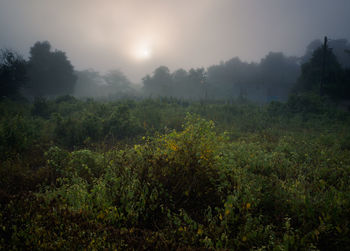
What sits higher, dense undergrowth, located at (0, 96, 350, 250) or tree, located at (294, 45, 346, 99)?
tree, located at (294, 45, 346, 99)

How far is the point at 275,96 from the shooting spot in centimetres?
6238

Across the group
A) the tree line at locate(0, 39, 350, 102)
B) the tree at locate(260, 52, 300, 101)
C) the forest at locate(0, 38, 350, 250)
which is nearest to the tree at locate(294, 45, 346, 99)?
the tree line at locate(0, 39, 350, 102)

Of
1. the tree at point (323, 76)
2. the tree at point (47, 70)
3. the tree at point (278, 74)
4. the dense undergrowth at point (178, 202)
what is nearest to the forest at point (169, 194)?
the dense undergrowth at point (178, 202)

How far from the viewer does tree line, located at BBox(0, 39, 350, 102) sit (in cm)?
2848

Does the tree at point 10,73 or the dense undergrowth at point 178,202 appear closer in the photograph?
the dense undergrowth at point 178,202

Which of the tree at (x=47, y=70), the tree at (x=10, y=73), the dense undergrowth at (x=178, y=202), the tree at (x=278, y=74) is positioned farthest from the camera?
the tree at (x=278, y=74)

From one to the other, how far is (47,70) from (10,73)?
14.2 meters

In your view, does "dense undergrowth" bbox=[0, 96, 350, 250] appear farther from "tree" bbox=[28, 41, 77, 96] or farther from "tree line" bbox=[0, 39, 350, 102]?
"tree" bbox=[28, 41, 77, 96]

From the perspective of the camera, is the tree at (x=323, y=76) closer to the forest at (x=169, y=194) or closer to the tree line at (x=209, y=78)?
the tree line at (x=209, y=78)

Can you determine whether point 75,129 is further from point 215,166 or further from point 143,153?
point 215,166

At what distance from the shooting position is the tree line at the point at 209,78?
93.5 ft

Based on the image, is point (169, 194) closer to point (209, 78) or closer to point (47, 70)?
point (47, 70)

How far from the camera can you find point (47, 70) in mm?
41594

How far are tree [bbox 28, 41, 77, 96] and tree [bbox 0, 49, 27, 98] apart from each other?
11.0 meters
